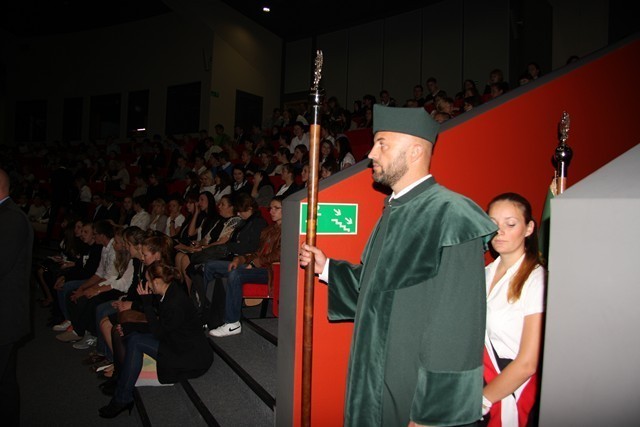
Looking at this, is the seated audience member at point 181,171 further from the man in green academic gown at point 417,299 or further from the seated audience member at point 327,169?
the man in green academic gown at point 417,299

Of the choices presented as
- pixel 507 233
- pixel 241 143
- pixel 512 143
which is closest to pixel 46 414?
pixel 507 233

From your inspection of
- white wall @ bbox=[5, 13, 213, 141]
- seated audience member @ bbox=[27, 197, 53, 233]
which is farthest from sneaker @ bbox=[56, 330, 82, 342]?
white wall @ bbox=[5, 13, 213, 141]

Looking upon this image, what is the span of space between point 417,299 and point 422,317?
0.06 metres

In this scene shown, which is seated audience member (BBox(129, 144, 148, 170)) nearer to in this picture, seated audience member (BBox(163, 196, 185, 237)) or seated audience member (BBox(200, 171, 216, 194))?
seated audience member (BBox(200, 171, 216, 194))

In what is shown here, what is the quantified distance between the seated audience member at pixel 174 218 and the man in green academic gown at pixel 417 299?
5.23 meters

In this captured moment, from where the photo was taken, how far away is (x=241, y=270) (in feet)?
13.0

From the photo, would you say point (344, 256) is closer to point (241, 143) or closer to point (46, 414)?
point (46, 414)

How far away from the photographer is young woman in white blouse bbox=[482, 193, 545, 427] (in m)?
1.57

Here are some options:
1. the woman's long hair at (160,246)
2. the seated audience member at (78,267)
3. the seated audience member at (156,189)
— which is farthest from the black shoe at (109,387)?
the seated audience member at (156,189)

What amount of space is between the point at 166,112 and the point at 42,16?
16.9 feet

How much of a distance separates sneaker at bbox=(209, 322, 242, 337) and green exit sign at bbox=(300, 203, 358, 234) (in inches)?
78.2

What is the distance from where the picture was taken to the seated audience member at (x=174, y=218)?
6.32 meters

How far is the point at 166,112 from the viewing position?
13.3 meters

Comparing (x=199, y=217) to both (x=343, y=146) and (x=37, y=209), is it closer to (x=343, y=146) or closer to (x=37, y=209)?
(x=343, y=146)
